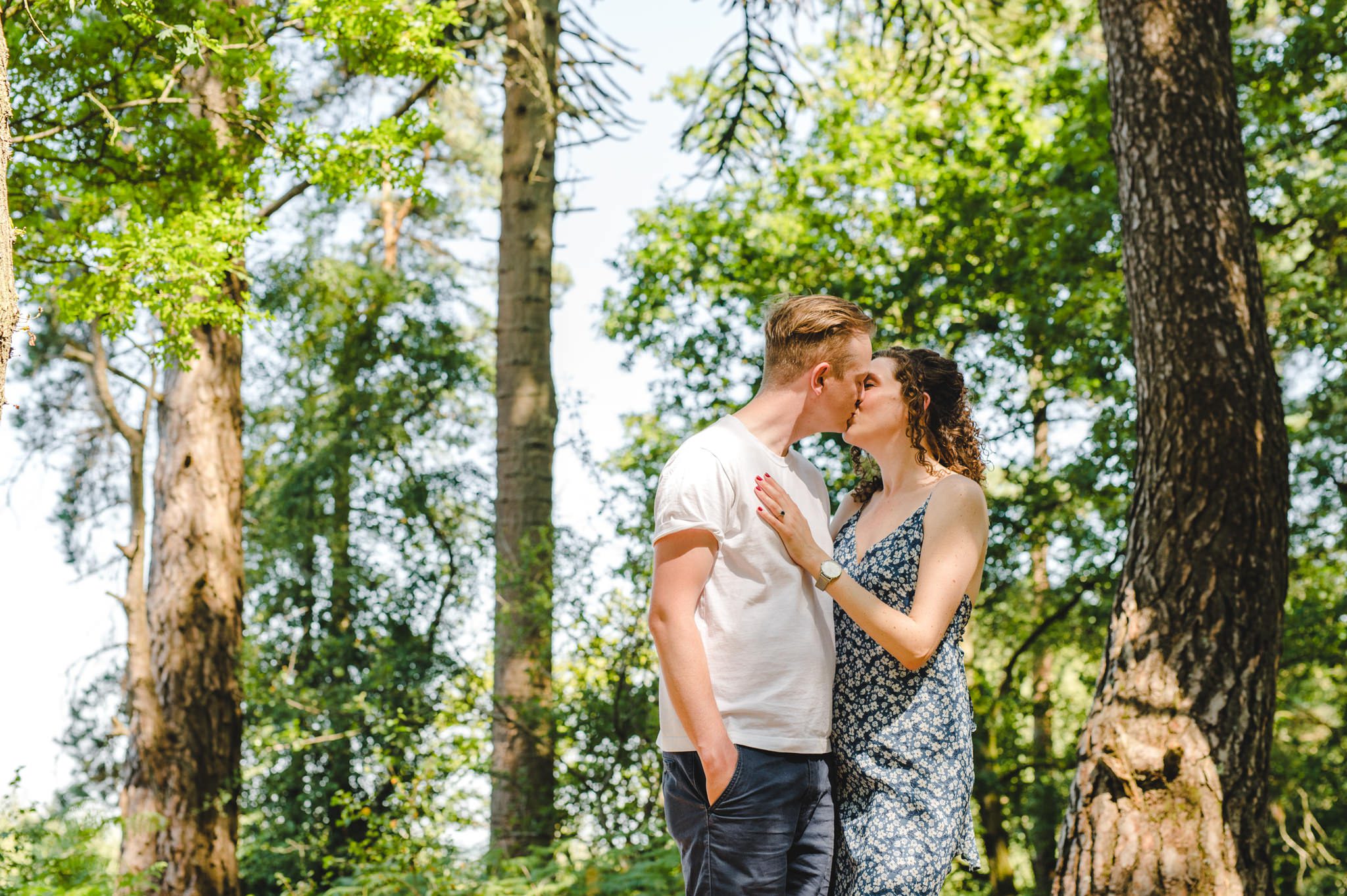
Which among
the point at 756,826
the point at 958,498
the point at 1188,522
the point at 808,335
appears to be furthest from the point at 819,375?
the point at 1188,522

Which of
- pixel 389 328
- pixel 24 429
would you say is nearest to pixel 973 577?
pixel 389 328

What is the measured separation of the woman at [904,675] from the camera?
2.34 metres

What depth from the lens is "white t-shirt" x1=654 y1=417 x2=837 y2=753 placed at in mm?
2287

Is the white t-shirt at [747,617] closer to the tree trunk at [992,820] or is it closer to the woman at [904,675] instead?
the woman at [904,675]

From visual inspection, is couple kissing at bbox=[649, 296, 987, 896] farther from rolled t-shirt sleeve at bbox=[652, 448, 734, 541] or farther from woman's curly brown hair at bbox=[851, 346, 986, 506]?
woman's curly brown hair at bbox=[851, 346, 986, 506]

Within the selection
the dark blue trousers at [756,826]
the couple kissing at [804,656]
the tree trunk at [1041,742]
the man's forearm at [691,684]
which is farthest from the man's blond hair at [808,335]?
the tree trunk at [1041,742]

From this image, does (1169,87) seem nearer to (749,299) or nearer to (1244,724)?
(1244,724)

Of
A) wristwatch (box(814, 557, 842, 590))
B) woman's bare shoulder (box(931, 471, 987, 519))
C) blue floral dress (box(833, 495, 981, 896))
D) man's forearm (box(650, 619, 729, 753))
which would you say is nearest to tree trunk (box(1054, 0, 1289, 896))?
blue floral dress (box(833, 495, 981, 896))

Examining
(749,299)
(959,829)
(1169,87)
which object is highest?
(749,299)

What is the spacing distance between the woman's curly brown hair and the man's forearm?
0.93 m

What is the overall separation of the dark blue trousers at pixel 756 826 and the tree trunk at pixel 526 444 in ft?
14.8

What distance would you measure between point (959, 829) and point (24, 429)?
1407cm

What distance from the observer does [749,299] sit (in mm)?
10766

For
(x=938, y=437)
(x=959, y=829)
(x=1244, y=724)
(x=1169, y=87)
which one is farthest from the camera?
(x=1169, y=87)
